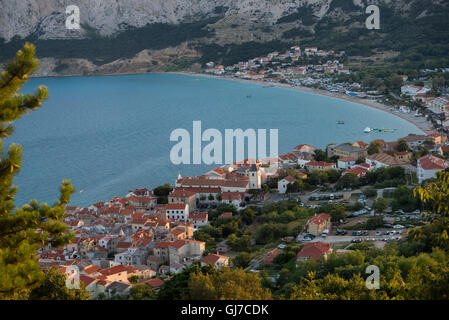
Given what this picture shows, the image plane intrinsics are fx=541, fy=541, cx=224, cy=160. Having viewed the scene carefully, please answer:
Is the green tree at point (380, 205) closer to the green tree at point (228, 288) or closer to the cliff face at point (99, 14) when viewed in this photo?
the green tree at point (228, 288)

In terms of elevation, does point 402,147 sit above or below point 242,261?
above

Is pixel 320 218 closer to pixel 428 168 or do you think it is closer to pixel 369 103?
pixel 428 168

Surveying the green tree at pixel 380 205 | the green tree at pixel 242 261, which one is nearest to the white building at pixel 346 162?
the green tree at pixel 380 205

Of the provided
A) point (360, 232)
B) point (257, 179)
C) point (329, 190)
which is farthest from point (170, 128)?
point (360, 232)

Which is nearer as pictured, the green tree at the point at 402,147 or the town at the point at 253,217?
the town at the point at 253,217

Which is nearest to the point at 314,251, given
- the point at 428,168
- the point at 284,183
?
the point at 428,168
